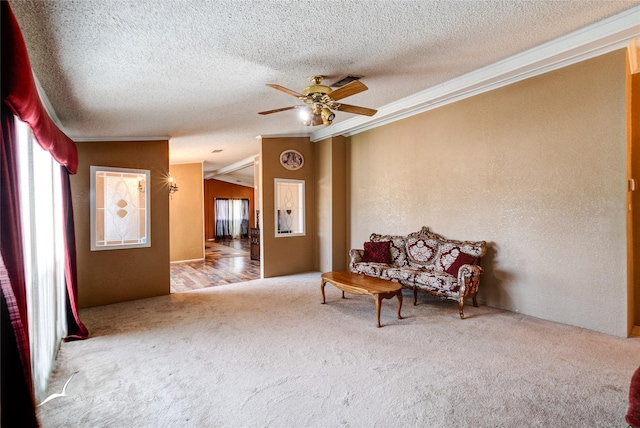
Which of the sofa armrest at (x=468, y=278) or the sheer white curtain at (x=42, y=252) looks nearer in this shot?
the sheer white curtain at (x=42, y=252)

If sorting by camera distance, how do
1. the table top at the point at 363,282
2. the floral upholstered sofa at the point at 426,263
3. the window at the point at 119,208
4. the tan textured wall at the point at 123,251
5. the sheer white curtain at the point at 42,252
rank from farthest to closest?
the window at the point at 119,208 → the tan textured wall at the point at 123,251 → the floral upholstered sofa at the point at 426,263 → the table top at the point at 363,282 → the sheer white curtain at the point at 42,252

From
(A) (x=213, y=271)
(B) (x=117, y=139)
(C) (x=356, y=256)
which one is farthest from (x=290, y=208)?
(B) (x=117, y=139)

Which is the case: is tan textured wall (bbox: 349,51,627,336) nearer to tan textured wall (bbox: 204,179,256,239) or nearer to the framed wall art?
the framed wall art

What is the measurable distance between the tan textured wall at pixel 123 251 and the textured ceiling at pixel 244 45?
0.66 metres

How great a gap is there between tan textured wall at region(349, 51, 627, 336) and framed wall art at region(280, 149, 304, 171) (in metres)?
2.33

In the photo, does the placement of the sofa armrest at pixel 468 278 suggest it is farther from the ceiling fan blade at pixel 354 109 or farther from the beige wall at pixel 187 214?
the beige wall at pixel 187 214

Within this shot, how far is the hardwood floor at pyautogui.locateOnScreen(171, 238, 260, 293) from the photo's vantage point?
5.84 meters

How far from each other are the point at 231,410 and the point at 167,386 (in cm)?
64

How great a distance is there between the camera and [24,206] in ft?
6.82

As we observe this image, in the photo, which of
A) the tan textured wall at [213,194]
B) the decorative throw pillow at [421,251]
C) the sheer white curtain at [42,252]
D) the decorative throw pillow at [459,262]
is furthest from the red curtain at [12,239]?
the tan textured wall at [213,194]

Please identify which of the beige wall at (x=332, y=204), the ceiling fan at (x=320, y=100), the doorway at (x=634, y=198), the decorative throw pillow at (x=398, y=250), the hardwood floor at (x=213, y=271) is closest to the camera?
the ceiling fan at (x=320, y=100)

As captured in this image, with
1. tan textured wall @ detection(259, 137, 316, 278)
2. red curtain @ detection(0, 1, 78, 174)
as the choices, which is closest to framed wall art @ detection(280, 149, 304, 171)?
tan textured wall @ detection(259, 137, 316, 278)

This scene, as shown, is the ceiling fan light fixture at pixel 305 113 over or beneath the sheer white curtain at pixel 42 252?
over

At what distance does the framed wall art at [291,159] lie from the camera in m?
6.40
